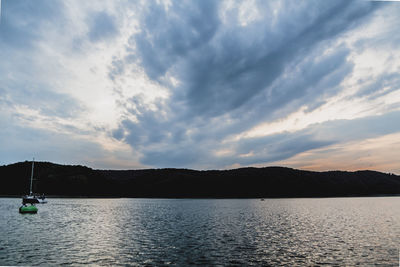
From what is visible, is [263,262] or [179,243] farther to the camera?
[179,243]

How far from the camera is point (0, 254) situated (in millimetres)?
33312

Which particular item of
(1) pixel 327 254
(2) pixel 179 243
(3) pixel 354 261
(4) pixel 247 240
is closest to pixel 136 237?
(2) pixel 179 243

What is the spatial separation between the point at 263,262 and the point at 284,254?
5800 millimetres

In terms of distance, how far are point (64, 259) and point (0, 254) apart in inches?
339

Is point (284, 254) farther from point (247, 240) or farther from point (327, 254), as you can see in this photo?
point (247, 240)

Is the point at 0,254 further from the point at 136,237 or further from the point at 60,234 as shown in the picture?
the point at 136,237

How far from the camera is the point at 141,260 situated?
3209 cm

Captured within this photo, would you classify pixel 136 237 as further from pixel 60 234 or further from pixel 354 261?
pixel 354 261

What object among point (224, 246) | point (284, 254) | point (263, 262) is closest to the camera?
point (263, 262)

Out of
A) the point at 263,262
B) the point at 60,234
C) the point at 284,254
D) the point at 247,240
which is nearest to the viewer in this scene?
the point at 263,262

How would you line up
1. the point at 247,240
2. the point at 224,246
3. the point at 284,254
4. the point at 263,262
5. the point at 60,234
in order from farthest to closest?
the point at 60,234 → the point at 247,240 → the point at 224,246 → the point at 284,254 → the point at 263,262

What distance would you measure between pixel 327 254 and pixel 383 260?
20.6ft

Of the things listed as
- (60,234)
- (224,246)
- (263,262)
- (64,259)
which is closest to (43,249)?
(64,259)

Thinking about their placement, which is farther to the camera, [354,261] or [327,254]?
[327,254]
